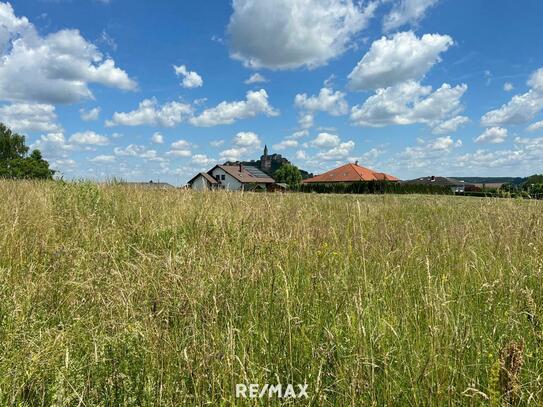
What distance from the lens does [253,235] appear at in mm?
3557

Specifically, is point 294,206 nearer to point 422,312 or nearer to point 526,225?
point 526,225

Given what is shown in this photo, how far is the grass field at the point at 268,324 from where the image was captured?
1.50 meters

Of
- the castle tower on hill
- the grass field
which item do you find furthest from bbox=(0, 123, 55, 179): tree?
the castle tower on hill

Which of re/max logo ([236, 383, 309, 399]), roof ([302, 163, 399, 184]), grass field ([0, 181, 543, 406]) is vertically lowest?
re/max logo ([236, 383, 309, 399])

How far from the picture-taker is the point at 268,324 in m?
2.04

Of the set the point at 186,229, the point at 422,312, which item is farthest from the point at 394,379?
the point at 186,229

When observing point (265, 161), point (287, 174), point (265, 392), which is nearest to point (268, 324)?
point (265, 392)

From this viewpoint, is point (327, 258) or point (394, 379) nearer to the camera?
point (394, 379)

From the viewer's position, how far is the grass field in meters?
1.50

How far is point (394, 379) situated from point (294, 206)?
489cm

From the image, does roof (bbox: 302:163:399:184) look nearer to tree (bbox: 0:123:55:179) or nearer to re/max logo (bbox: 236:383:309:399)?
tree (bbox: 0:123:55:179)

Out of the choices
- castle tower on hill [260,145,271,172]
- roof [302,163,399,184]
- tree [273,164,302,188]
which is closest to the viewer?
roof [302,163,399,184]

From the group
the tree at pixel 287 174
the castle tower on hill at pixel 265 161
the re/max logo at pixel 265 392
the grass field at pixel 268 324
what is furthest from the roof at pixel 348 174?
the re/max logo at pixel 265 392

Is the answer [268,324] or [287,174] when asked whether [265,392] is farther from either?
[287,174]
